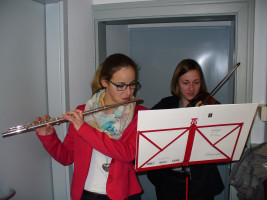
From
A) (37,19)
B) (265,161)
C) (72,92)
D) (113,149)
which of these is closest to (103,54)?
(72,92)

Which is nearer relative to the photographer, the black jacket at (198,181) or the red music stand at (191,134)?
the red music stand at (191,134)

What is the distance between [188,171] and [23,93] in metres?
1.01

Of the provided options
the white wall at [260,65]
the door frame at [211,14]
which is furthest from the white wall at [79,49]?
the white wall at [260,65]

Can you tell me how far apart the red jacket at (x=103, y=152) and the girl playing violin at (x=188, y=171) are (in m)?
0.30

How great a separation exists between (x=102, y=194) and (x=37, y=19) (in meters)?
0.97

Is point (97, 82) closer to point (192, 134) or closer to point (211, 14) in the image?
point (192, 134)

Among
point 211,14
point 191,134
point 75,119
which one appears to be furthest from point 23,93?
point 211,14

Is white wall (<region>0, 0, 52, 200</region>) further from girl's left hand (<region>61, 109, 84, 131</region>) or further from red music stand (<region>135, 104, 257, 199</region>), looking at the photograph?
red music stand (<region>135, 104, 257, 199</region>)

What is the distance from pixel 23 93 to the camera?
114 centimetres

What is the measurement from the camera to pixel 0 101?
3.32ft

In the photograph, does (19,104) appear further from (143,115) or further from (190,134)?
(190,134)

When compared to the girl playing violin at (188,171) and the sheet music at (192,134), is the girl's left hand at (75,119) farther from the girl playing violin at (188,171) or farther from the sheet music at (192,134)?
the girl playing violin at (188,171)

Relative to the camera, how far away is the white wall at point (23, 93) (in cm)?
104

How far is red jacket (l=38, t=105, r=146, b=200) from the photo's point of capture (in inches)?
38.2
